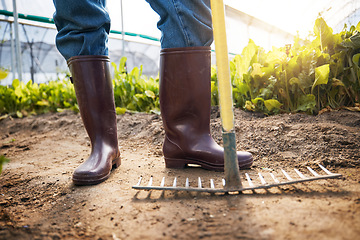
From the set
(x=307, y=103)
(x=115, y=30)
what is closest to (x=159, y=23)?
(x=307, y=103)

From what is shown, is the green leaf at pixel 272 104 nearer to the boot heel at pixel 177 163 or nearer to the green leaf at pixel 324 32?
the green leaf at pixel 324 32

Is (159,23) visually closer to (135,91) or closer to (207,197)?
(207,197)

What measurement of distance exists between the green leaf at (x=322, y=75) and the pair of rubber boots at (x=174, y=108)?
0.69 m

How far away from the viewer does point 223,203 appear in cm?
73

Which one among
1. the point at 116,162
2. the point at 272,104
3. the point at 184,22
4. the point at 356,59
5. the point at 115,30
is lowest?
the point at 116,162

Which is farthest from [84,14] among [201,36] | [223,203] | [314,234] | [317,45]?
[317,45]

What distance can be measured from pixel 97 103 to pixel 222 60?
66 centimetres

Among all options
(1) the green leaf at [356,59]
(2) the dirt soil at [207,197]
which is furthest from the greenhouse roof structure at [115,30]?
(2) the dirt soil at [207,197]

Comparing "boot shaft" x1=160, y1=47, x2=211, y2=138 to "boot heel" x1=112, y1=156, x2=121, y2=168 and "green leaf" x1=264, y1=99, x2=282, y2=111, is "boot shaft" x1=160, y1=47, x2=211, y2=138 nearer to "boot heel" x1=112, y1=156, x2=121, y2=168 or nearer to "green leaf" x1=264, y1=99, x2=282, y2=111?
"boot heel" x1=112, y1=156, x2=121, y2=168

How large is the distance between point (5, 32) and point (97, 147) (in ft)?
18.4

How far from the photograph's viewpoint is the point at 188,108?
114 cm

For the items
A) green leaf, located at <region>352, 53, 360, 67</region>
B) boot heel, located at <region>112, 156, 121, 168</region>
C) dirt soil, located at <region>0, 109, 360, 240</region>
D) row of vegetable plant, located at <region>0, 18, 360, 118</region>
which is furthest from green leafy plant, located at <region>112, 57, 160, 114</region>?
green leaf, located at <region>352, 53, 360, 67</region>

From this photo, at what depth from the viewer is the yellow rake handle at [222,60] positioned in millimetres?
752

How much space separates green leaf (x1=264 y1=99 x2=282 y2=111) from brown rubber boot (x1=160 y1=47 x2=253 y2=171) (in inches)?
25.0
